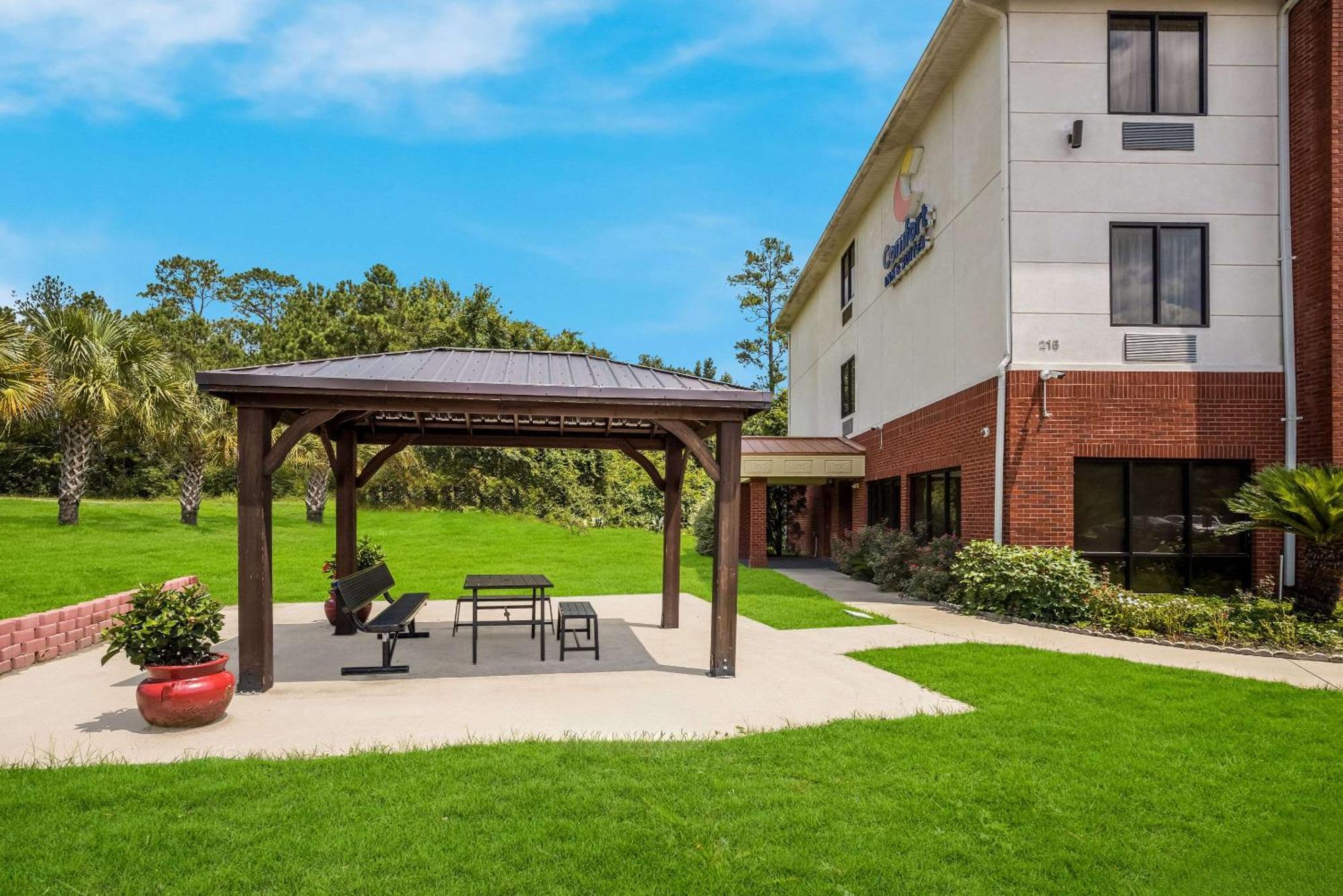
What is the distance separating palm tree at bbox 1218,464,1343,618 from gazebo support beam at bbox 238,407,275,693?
1122 cm

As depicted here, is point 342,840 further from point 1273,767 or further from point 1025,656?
point 1025,656

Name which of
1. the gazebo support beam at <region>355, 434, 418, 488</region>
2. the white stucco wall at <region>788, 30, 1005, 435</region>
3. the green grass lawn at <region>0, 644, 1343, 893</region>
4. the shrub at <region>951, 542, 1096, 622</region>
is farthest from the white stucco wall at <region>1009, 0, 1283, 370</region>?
the gazebo support beam at <region>355, 434, 418, 488</region>

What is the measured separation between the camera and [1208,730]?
636 cm

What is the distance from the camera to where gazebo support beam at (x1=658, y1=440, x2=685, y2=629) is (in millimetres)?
11375

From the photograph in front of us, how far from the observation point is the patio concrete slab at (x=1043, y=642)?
8.62m

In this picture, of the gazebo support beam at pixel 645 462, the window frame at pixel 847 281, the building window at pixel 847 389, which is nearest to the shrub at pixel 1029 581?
the gazebo support beam at pixel 645 462

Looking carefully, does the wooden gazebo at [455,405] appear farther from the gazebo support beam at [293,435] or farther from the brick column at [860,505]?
the brick column at [860,505]

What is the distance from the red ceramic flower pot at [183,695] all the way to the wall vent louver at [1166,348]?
12612 millimetres

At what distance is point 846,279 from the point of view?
2336 centimetres

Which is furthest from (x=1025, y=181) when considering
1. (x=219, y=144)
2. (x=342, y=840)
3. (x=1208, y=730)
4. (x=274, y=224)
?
(x=274, y=224)

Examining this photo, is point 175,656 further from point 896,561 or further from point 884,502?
point 884,502

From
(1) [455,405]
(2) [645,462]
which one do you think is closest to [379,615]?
(1) [455,405]

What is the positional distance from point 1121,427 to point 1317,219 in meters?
3.93

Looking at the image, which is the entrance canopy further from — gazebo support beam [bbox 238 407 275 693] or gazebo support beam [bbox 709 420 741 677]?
gazebo support beam [bbox 238 407 275 693]
